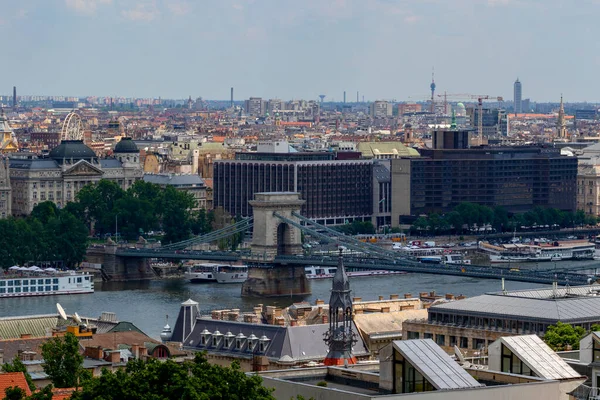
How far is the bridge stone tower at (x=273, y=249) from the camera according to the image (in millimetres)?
66000

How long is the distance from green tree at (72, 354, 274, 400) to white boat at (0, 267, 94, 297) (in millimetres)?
45785

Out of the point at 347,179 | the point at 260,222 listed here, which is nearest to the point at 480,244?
the point at 347,179

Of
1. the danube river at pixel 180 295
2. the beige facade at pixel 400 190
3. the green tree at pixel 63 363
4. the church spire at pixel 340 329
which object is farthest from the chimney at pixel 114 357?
the beige facade at pixel 400 190

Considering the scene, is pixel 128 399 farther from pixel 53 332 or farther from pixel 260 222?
pixel 260 222

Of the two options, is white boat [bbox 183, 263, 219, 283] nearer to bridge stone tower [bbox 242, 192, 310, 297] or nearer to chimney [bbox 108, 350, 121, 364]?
bridge stone tower [bbox 242, 192, 310, 297]

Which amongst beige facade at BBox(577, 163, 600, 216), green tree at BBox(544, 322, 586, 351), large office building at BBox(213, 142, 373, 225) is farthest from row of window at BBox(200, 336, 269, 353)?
beige facade at BBox(577, 163, 600, 216)

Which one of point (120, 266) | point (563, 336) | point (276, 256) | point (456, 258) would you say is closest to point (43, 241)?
point (120, 266)

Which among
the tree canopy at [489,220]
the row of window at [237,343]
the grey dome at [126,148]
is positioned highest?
the row of window at [237,343]

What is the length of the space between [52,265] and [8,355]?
42.0 meters

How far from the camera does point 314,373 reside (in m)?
18.1

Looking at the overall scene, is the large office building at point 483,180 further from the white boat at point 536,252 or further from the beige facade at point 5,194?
the beige facade at point 5,194

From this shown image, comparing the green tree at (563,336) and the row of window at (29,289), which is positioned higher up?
the green tree at (563,336)

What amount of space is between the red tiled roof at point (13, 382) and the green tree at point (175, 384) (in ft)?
8.01

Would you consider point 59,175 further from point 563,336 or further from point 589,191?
point 563,336
